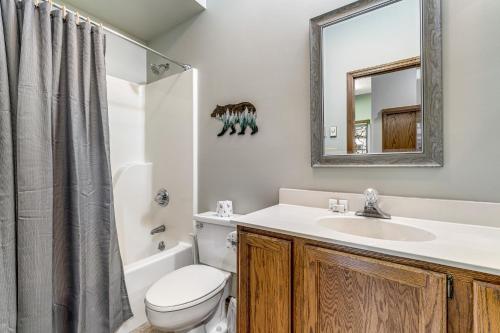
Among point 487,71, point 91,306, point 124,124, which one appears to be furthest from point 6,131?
point 487,71

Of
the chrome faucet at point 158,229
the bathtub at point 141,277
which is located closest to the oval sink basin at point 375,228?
the bathtub at point 141,277

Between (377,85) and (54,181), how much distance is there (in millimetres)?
1743

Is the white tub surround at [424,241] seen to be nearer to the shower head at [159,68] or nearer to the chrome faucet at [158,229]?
the chrome faucet at [158,229]

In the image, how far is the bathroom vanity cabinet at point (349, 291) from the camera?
0.63 meters

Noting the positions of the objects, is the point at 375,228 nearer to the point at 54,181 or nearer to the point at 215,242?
the point at 215,242

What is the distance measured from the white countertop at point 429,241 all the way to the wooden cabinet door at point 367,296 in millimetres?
51

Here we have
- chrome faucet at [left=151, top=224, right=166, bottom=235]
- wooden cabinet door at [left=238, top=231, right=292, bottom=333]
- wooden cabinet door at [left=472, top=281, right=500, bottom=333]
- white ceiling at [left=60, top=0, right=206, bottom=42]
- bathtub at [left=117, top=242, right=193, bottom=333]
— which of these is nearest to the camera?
wooden cabinet door at [left=472, top=281, right=500, bottom=333]

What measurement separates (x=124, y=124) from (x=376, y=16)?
203cm

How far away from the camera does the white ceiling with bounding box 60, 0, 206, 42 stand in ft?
5.79

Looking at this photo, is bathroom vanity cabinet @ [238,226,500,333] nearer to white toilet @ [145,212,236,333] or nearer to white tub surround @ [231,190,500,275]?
white tub surround @ [231,190,500,275]

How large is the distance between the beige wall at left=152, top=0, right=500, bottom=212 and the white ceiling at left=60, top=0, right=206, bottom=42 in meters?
0.09

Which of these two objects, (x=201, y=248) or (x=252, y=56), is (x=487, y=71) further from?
(x=201, y=248)

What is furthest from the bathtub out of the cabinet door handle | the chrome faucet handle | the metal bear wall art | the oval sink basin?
the cabinet door handle

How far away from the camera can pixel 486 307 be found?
600 mm
